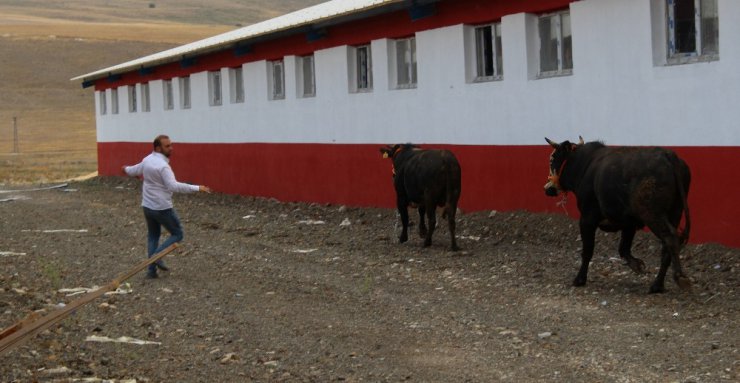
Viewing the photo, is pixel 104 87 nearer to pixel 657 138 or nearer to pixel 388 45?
pixel 388 45

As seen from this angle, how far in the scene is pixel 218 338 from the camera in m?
10.1

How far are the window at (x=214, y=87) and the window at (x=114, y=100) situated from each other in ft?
36.8

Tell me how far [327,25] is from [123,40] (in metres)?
87.0

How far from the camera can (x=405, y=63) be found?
70.2 feet

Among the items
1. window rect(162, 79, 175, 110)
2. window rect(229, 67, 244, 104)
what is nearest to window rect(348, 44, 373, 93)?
window rect(229, 67, 244, 104)

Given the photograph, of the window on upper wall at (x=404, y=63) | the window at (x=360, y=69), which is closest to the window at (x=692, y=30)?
the window on upper wall at (x=404, y=63)

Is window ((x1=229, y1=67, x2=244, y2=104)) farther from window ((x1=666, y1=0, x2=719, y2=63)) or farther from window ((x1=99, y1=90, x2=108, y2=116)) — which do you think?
window ((x1=666, y1=0, x2=719, y2=63))

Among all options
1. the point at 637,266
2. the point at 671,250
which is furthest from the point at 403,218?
the point at 671,250

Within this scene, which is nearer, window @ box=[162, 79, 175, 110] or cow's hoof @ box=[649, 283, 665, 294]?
cow's hoof @ box=[649, 283, 665, 294]

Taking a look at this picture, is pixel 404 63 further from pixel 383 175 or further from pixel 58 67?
pixel 58 67

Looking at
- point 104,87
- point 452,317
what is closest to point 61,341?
point 452,317

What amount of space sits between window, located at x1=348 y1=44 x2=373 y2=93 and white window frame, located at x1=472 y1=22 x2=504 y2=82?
4110mm

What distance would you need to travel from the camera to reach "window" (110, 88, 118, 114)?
137 feet

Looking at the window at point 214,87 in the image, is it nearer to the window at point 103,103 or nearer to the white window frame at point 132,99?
the white window frame at point 132,99
